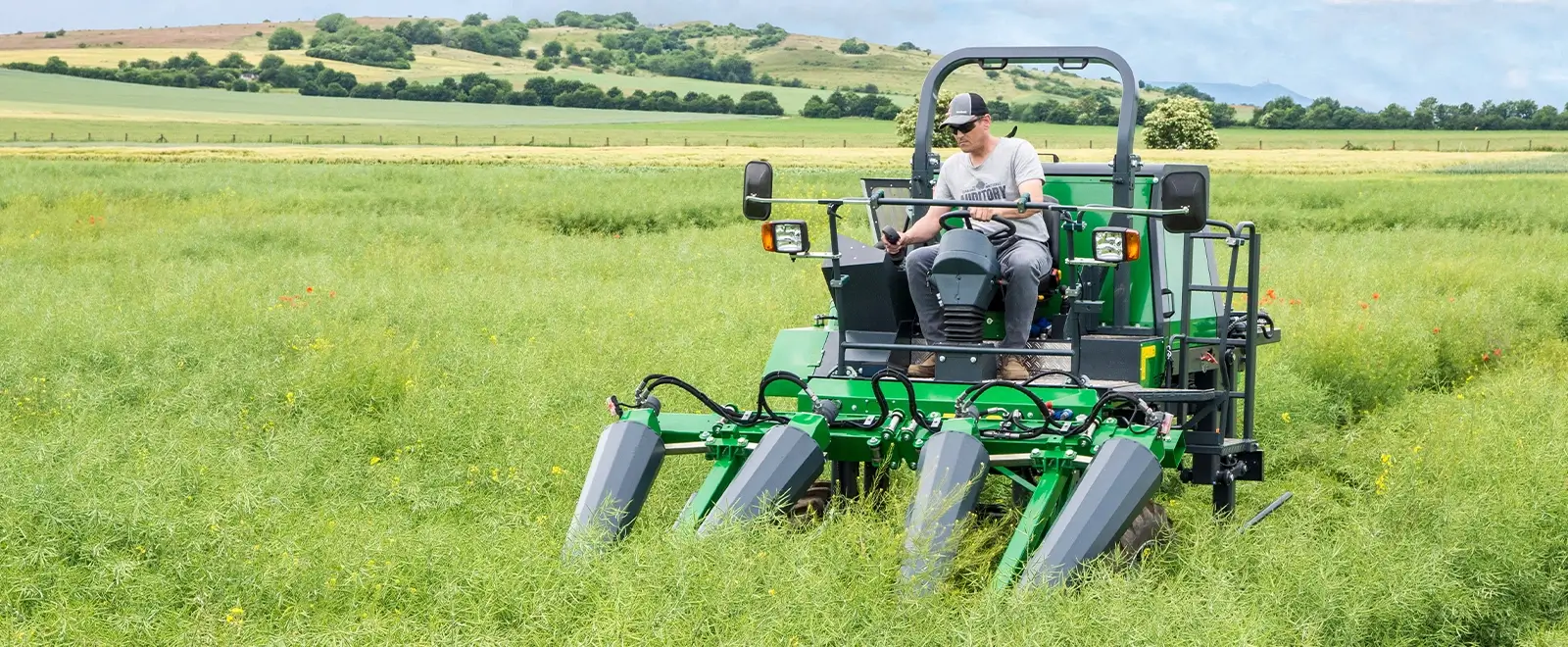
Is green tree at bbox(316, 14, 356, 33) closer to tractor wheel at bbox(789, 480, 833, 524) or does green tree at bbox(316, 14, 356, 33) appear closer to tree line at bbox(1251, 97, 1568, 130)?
tree line at bbox(1251, 97, 1568, 130)

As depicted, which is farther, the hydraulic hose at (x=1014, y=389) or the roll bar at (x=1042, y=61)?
the roll bar at (x=1042, y=61)

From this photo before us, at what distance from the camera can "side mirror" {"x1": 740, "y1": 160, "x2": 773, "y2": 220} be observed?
22.5 ft

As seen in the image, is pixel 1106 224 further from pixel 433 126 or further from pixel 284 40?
pixel 284 40

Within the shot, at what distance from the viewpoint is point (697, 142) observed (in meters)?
76.6

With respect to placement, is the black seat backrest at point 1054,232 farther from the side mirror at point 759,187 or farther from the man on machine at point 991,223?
the side mirror at point 759,187

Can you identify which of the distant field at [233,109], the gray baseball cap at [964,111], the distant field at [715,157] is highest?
the distant field at [233,109]

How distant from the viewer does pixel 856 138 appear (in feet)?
268

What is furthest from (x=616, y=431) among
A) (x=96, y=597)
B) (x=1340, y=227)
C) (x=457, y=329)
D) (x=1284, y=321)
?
(x=1340, y=227)

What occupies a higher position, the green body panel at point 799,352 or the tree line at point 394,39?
the tree line at point 394,39

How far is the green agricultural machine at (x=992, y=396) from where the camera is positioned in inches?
223

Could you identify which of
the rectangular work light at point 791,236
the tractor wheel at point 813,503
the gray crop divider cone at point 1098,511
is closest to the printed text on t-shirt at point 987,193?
the rectangular work light at point 791,236

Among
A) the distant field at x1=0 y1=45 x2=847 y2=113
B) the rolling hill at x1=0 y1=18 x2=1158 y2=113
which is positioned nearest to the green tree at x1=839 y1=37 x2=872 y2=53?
the rolling hill at x1=0 y1=18 x2=1158 y2=113

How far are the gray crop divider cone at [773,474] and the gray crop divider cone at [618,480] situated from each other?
0.38 metres

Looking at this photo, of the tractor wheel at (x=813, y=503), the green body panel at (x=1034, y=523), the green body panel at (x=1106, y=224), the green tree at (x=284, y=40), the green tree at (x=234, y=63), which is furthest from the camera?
the green tree at (x=284, y=40)
